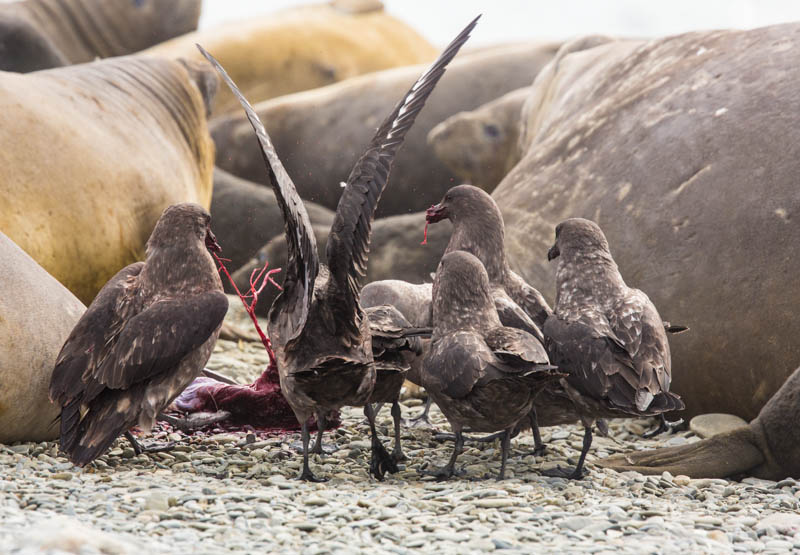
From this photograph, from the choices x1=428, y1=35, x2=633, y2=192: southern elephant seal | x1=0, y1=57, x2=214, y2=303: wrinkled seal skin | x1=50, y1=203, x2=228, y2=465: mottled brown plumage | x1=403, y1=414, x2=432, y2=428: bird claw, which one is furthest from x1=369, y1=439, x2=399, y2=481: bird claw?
x1=428, y1=35, x2=633, y2=192: southern elephant seal

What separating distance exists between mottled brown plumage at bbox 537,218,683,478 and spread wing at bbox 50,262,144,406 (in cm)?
196

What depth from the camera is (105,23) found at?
14.2 metres

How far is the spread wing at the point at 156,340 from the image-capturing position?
3979 mm

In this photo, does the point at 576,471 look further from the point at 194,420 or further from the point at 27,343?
the point at 27,343

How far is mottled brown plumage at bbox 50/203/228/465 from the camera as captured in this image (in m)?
3.98

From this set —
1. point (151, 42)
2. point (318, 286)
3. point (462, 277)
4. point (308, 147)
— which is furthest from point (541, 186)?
point (151, 42)

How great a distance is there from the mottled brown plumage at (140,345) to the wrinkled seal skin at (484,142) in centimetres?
548

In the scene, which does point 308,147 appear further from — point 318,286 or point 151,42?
point 318,286

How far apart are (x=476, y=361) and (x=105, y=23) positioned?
39.8 feet

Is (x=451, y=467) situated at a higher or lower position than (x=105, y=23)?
lower

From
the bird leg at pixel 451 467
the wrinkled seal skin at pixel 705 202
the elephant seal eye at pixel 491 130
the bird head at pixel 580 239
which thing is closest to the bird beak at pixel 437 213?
the bird head at pixel 580 239

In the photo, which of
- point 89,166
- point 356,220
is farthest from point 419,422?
point 89,166

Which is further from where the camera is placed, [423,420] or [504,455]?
[423,420]

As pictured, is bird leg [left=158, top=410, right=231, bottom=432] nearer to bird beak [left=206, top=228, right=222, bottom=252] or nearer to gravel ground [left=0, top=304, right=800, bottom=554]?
gravel ground [left=0, top=304, right=800, bottom=554]
